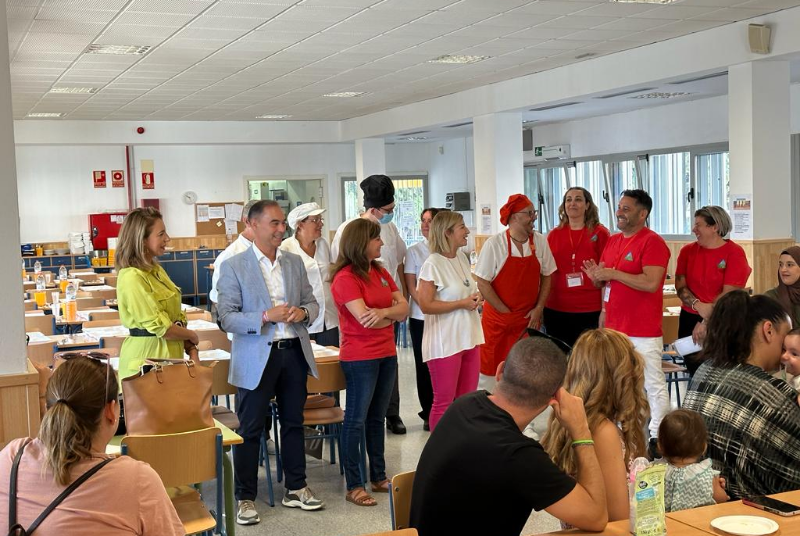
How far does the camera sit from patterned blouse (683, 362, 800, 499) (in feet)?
9.75

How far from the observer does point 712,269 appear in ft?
19.3

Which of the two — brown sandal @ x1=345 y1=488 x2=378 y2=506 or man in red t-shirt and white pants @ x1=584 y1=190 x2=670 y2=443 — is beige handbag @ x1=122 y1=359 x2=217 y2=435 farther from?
man in red t-shirt and white pants @ x1=584 y1=190 x2=670 y2=443

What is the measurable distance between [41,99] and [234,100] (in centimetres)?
253

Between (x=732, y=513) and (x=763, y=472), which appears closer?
(x=732, y=513)

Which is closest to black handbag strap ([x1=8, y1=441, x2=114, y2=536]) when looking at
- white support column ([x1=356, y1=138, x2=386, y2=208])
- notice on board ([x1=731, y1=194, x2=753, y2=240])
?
notice on board ([x1=731, y1=194, x2=753, y2=240])

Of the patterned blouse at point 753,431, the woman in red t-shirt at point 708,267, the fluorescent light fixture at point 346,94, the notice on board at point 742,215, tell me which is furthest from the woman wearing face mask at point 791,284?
the fluorescent light fixture at point 346,94

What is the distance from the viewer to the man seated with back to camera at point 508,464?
2.36 meters

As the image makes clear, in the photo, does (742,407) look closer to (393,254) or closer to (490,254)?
(490,254)

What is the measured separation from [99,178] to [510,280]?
12083 mm

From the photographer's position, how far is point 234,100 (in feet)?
40.9

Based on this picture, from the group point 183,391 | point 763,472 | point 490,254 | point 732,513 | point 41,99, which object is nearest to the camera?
point 732,513

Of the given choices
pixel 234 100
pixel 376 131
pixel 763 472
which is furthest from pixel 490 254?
pixel 376 131

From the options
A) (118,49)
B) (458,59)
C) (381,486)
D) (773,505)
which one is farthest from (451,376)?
(458,59)

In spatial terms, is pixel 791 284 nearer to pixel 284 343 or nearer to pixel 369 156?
pixel 284 343
